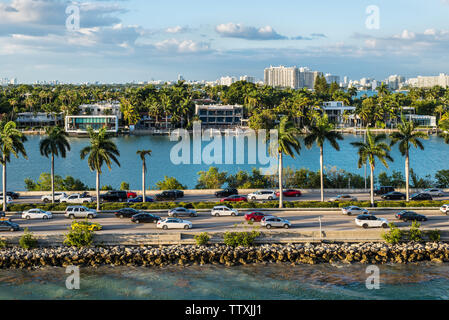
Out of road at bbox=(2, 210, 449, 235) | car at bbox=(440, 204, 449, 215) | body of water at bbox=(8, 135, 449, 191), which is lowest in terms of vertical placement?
road at bbox=(2, 210, 449, 235)

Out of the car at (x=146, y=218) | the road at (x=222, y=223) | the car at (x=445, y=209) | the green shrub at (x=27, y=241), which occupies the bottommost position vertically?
the green shrub at (x=27, y=241)

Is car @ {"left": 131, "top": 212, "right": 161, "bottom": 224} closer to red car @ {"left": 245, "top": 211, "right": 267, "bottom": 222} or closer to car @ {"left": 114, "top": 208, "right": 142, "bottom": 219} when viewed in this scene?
car @ {"left": 114, "top": 208, "right": 142, "bottom": 219}

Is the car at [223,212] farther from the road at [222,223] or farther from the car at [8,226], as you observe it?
the car at [8,226]

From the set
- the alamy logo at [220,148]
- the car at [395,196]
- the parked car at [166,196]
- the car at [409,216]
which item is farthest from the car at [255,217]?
the alamy logo at [220,148]

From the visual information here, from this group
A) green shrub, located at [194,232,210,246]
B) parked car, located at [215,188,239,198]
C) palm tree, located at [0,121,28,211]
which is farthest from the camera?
parked car, located at [215,188,239,198]

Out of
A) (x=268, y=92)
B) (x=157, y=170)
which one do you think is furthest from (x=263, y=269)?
(x=268, y=92)

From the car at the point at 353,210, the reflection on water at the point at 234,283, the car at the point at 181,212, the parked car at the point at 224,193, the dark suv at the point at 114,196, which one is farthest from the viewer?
the parked car at the point at 224,193

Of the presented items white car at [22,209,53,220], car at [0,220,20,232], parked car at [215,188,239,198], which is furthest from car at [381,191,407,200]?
car at [0,220,20,232]
